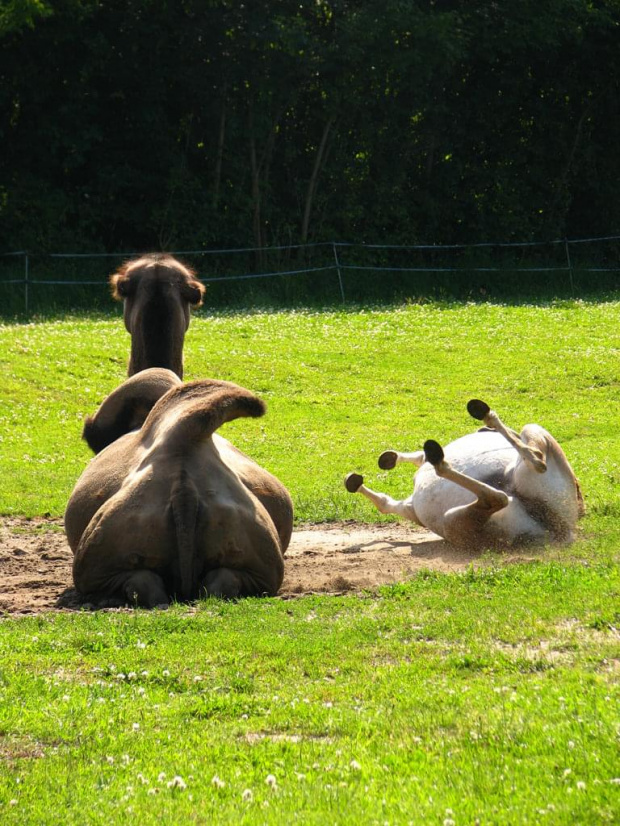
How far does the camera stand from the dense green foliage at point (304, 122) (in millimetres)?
28703

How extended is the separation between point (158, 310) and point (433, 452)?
2686mm

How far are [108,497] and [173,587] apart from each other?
83 centimetres

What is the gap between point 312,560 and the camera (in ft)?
29.6

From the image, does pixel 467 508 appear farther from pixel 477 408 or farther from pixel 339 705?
pixel 339 705

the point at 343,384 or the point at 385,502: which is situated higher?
the point at 385,502

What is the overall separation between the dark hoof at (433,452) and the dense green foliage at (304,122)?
70.1 feet

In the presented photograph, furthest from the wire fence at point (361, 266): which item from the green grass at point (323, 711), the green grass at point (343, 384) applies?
the green grass at point (323, 711)

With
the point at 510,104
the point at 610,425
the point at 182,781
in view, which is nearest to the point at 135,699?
the point at 182,781

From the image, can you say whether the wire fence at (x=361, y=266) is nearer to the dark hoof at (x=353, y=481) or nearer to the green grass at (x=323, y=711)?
the dark hoof at (x=353, y=481)

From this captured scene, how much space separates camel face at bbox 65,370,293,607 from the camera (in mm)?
7098

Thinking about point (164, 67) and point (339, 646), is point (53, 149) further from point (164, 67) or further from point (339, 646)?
point (339, 646)

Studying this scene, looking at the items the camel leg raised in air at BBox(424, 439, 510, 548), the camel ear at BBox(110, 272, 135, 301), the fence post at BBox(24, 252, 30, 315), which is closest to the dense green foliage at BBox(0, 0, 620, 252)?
the fence post at BBox(24, 252, 30, 315)

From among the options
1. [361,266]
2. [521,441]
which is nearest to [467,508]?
[521,441]

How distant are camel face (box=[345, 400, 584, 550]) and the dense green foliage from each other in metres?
20.5
